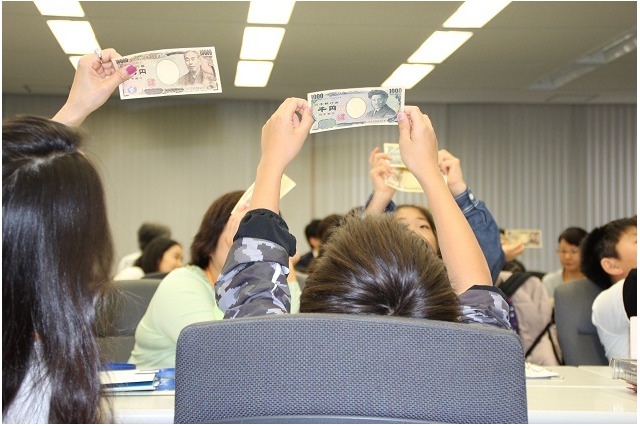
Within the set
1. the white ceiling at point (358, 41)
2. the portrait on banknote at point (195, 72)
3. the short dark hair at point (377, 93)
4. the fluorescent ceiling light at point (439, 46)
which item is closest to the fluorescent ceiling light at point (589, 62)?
the white ceiling at point (358, 41)

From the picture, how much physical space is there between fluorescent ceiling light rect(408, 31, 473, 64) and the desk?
144 inches

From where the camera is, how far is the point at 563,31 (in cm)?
550

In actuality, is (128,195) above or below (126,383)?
above

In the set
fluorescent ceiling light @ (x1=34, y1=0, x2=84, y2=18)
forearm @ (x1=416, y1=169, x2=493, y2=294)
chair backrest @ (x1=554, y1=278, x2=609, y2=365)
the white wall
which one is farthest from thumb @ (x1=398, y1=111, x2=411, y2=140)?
the white wall

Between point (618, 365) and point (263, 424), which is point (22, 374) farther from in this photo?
point (618, 365)

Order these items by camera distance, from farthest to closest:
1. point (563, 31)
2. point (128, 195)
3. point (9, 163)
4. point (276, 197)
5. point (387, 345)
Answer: point (128, 195), point (563, 31), point (276, 197), point (387, 345), point (9, 163)

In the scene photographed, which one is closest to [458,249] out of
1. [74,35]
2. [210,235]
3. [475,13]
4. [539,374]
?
[539,374]

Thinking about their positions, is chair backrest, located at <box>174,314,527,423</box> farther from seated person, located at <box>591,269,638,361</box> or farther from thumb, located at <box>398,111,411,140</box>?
seated person, located at <box>591,269,638,361</box>

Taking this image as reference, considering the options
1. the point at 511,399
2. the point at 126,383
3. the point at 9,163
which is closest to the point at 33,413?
the point at 9,163

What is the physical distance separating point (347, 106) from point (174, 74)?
468 mm

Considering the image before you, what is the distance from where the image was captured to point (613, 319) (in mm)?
2879

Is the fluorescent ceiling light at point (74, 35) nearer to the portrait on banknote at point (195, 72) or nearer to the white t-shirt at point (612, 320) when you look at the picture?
the portrait on banknote at point (195, 72)

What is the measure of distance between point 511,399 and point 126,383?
1.27 metres

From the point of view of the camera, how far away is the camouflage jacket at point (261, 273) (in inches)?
50.8
